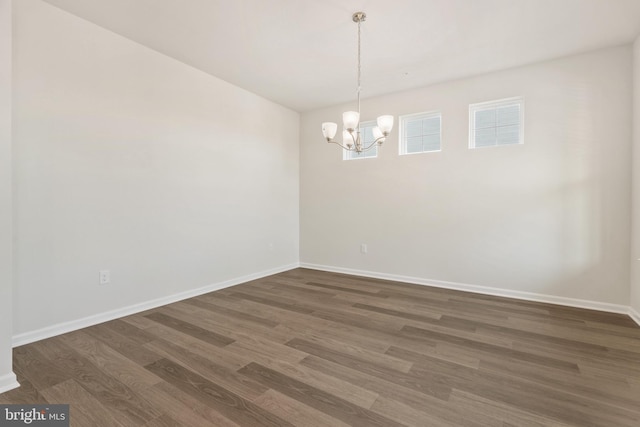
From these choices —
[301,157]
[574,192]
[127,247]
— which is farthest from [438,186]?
[127,247]

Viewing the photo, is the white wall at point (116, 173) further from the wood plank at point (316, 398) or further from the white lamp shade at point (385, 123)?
the white lamp shade at point (385, 123)

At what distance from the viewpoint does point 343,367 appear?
2.01 meters

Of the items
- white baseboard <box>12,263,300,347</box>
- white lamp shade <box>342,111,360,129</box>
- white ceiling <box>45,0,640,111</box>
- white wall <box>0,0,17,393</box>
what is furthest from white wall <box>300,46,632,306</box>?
white wall <box>0,0,17,393</box>

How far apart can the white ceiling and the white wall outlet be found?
232cm

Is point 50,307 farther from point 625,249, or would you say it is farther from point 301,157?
point 625,249

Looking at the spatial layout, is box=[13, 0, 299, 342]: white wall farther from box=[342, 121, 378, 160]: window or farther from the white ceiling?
box=[342, 121, 378, 160]: window

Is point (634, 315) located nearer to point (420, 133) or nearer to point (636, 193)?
point (636, 193)

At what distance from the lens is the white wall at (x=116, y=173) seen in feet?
7.79

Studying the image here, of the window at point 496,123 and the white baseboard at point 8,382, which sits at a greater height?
the window at point 496,123

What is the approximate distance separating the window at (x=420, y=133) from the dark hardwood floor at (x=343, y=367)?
2243 mm

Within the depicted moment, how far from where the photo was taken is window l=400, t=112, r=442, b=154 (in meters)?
4.12

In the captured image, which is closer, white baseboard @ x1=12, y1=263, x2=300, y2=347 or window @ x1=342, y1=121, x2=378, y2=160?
white baseboard @ x1=12, y1=263, x2=300, y2=347

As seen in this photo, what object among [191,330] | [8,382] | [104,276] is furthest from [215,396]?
[104,276]

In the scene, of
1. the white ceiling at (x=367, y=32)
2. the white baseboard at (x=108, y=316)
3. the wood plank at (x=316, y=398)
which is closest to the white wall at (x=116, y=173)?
the white baseboard at (x=108, y=316)
